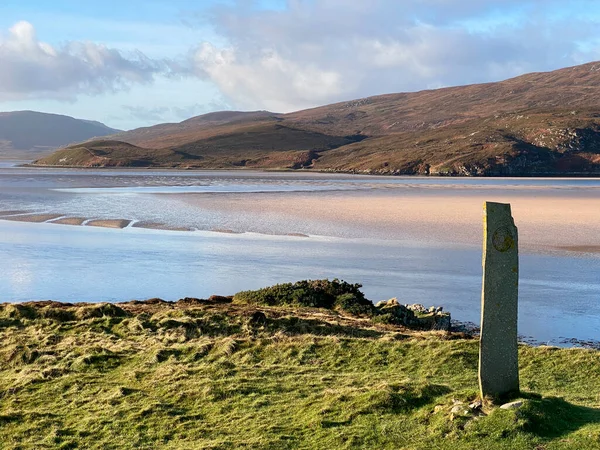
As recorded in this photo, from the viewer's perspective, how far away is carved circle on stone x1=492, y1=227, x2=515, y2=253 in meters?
11.6

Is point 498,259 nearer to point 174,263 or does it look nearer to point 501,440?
point 501,440

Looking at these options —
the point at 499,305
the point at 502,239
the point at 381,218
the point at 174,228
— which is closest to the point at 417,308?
the point at 499,305

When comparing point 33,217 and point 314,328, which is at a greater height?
point 33,217

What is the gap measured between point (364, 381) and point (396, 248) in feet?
78.6

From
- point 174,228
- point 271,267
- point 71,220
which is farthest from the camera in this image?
point 71,220

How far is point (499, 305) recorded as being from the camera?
1182cm

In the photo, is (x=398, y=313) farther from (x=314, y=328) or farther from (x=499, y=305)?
(x=499, y=305)

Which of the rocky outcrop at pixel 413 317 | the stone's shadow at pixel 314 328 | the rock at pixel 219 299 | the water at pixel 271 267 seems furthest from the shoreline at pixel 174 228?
the stone's shadow at pixel 314 328

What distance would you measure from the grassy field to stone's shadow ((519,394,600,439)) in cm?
3

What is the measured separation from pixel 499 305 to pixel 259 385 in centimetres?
497

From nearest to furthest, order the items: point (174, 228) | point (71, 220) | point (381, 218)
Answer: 1. point (174, 228)
2. point (71, 220)
3. point (381, 218)

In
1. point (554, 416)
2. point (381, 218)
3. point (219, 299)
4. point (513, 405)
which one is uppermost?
point (381, 218)

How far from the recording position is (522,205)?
6481 centimetres

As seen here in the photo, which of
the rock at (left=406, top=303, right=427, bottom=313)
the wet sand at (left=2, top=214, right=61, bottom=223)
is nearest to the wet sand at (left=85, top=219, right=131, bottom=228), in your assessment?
the wet sand at (left=2, top=214, right=61, bottom=223)
